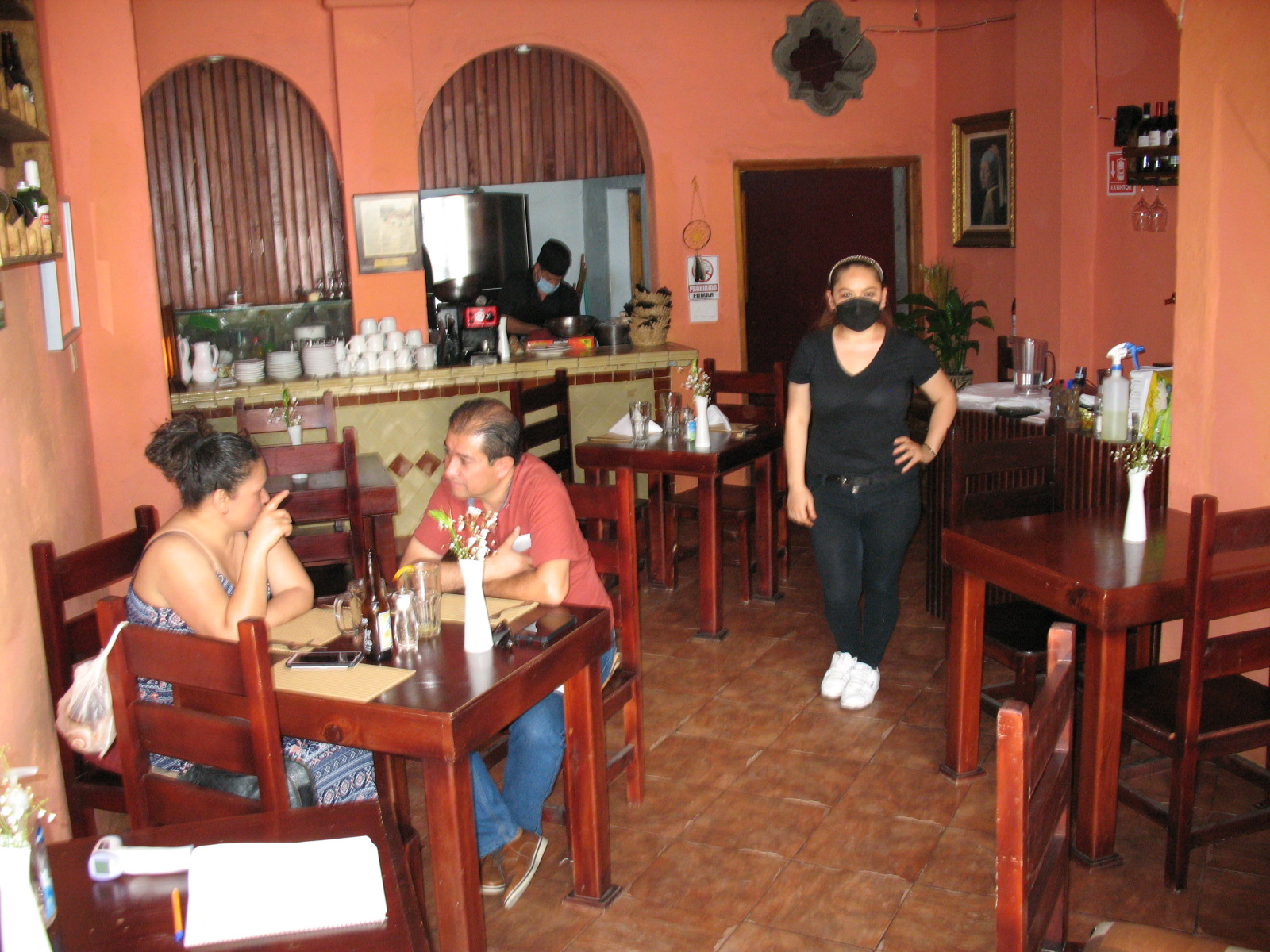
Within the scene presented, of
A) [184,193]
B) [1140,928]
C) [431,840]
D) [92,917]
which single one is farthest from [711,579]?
[184,193]

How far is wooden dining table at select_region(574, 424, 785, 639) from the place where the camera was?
16.0ft

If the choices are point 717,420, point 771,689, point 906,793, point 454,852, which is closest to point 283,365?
point 717,420

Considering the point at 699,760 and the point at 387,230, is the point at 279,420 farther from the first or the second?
the point at 699,760

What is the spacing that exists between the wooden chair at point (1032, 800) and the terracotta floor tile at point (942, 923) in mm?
789

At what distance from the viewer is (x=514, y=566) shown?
10.2ft

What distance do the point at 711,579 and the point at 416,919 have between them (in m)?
3.20

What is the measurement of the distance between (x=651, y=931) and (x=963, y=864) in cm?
88

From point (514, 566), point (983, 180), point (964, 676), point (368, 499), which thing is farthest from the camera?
point (983, 180)

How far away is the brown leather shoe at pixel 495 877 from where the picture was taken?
302 cm

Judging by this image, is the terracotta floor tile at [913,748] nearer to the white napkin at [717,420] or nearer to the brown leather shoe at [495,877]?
the brown leather shoe at [495,877]

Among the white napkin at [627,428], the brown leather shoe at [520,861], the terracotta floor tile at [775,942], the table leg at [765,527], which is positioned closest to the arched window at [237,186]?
the white napkin at [627,428]

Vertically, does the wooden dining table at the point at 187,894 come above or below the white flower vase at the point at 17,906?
below

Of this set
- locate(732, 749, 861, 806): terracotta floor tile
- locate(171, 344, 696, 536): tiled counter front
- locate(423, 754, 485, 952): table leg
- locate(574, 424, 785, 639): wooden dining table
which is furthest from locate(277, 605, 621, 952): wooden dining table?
locate(171, 344, 696, 536): tiled counter front

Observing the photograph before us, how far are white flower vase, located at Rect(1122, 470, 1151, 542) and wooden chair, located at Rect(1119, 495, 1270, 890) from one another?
1.08 ft
